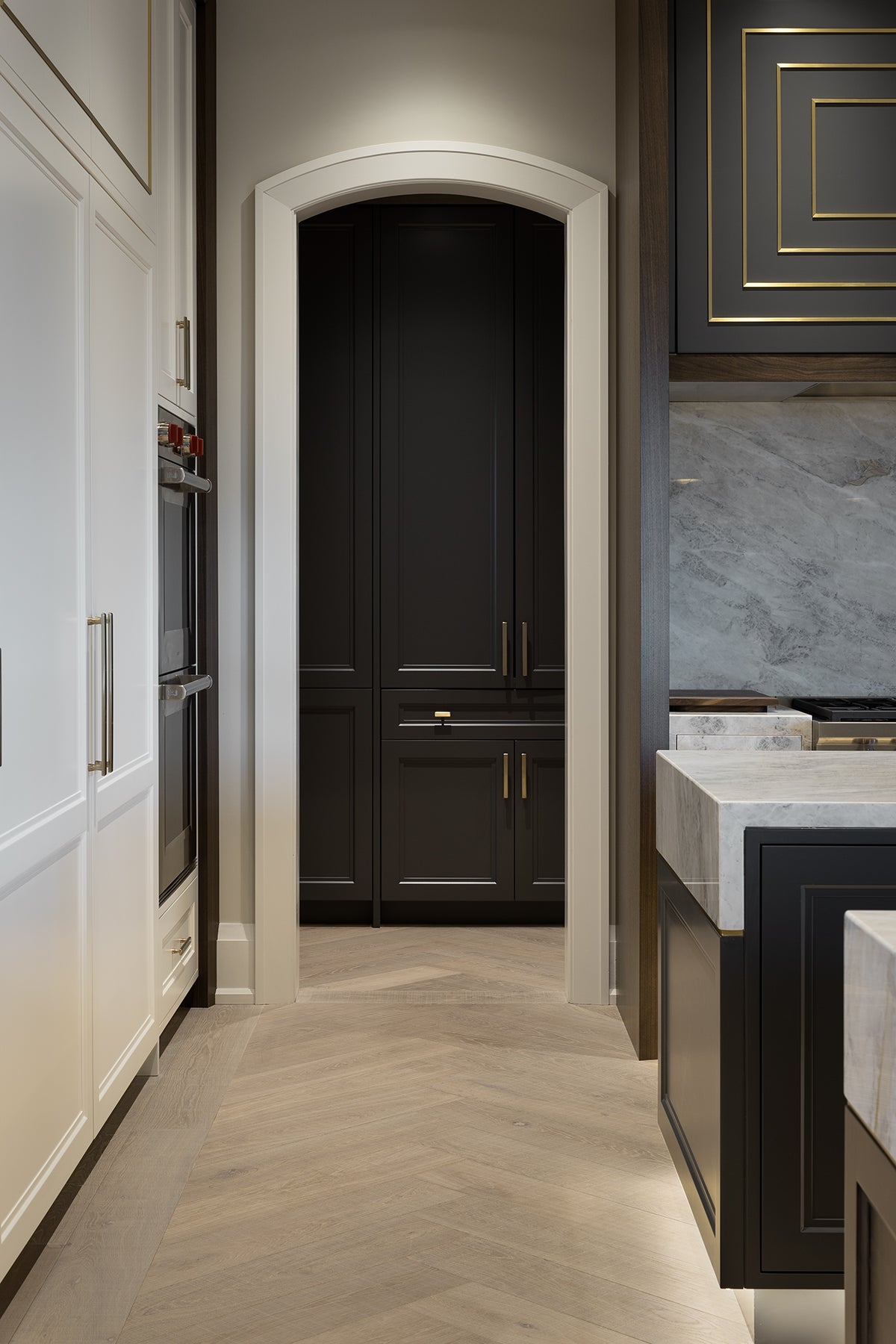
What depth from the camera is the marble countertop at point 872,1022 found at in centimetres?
92

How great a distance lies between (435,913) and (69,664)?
243 cm

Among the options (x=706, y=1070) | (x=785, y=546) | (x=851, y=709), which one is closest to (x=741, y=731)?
(x=851, y=709)

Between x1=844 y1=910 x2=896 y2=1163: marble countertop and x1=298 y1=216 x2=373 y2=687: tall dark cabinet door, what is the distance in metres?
3.14

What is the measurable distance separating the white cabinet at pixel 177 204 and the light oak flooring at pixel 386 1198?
5.78 ft

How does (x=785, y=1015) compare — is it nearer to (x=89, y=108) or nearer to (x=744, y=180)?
(x=89, y=108)

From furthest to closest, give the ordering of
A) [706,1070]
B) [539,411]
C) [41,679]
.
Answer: [539,411], [41,679], [706,1070]

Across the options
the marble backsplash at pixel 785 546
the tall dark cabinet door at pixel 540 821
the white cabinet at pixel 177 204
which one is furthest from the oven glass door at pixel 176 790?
the marble backsplash at pixel 785 546

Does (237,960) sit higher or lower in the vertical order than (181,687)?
lower

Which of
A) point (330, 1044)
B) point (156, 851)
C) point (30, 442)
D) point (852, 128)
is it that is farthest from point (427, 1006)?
point (852, 128)

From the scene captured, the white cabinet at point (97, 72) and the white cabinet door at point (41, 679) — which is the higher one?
the white cabinet at point (97, 72)

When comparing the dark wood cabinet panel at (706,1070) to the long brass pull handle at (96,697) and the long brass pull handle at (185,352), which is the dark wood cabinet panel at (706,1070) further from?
the long brass pull handle at (185,352)

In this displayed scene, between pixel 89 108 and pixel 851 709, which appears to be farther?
pixel 851 709

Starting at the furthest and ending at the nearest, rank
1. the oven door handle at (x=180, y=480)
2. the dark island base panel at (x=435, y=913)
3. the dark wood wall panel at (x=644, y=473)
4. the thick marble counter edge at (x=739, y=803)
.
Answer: the dark island base panel at (x=435, y=913) < the dark wood wall panel at (x=644, y=473) < the oven door handle at (x=180, y=480) < the thick marble counter edge at (x=739, y=803)

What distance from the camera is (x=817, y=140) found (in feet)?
9.42
